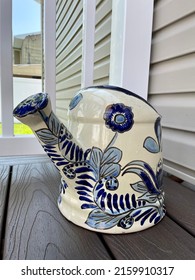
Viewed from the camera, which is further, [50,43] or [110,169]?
[50,43]

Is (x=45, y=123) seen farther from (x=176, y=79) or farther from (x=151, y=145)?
(x=176, y=79)

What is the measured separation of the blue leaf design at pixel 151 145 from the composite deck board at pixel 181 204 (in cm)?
19

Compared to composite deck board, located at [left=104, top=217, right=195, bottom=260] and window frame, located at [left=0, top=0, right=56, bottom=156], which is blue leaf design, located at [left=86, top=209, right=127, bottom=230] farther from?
window frame, located at [left=0, top=0, right=56, bottom=156]

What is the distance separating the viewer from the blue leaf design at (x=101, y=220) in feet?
1.55

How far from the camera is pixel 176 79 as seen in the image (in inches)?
35.4

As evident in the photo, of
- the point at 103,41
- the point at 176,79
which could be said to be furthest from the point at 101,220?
the point at 103,41

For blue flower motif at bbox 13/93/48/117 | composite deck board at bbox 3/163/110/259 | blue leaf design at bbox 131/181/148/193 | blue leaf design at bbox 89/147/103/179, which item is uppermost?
blue flower motif at bbox 13/93/48/117

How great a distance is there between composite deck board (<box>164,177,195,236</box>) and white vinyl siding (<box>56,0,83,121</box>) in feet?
5.51

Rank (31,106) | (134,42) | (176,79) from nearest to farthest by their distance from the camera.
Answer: (31,106) < (176,79) < (134,42)

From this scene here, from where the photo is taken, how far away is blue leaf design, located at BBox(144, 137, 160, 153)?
498 millimetres

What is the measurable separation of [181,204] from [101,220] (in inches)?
11.5

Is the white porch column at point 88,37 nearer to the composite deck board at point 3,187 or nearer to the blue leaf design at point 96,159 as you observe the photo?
the composite deck board at point 3,187

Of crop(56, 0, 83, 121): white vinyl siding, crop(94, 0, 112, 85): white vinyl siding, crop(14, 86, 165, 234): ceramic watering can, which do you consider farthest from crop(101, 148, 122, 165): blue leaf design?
crop(56, 0, 83, 121): white vinyl siding
